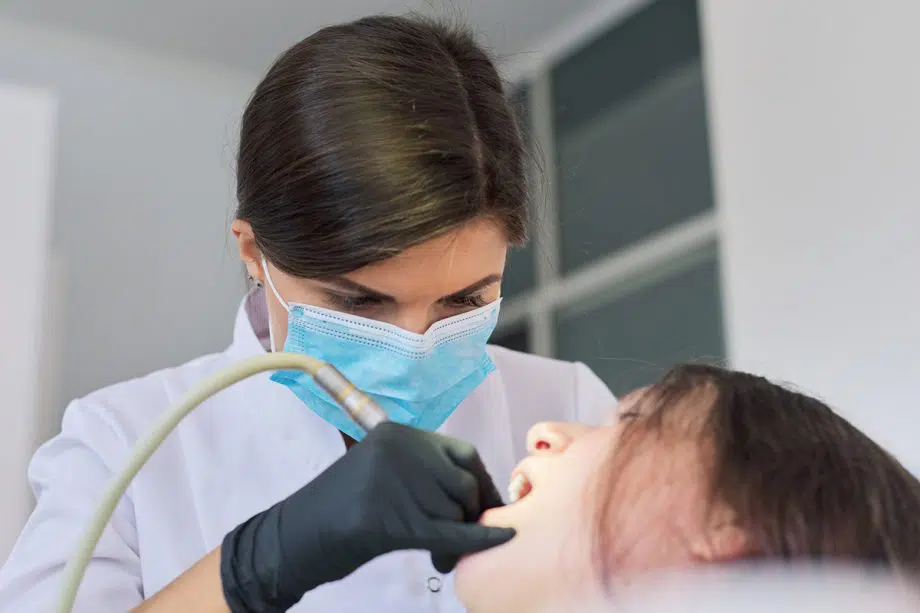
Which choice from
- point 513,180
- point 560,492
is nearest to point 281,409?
point 513,180

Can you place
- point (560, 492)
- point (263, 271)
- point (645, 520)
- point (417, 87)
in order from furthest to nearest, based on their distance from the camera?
1. point (263, 271)
2. point (417, 87)
3. point (560, 492)
4. point (645, 520)

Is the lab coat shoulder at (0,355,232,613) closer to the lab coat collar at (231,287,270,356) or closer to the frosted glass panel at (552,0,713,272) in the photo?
the lab coat collar at (231,287,270,356)

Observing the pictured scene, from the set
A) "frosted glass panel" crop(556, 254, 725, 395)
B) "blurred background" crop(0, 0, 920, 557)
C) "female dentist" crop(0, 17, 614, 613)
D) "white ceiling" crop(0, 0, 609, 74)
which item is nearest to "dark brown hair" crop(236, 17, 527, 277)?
"female dentist" crop(0, 17, 614, 613)

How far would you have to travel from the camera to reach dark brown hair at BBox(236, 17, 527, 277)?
1396mm

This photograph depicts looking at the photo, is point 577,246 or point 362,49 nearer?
point 362,49

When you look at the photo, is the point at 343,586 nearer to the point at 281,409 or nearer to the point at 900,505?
the point at 281,409

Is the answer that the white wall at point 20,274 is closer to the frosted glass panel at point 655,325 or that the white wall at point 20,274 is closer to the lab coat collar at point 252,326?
the lab coat collar at point 252,326

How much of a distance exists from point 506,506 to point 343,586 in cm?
41

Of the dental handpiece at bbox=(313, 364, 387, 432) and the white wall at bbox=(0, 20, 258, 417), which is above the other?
the white wall at bbox=(0, 20, 258, 417)

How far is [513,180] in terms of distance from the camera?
1.57m

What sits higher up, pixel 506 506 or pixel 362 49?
pixel 362 49

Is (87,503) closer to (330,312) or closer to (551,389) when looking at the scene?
(330,312)

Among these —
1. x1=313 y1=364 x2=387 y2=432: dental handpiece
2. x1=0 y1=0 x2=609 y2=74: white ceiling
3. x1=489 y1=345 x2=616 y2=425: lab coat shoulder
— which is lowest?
x1=313 y1=364 x2=387 y2=432: dental handpiece

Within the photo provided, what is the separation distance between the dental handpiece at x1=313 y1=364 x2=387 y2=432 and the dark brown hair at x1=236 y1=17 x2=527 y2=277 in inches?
9.8
